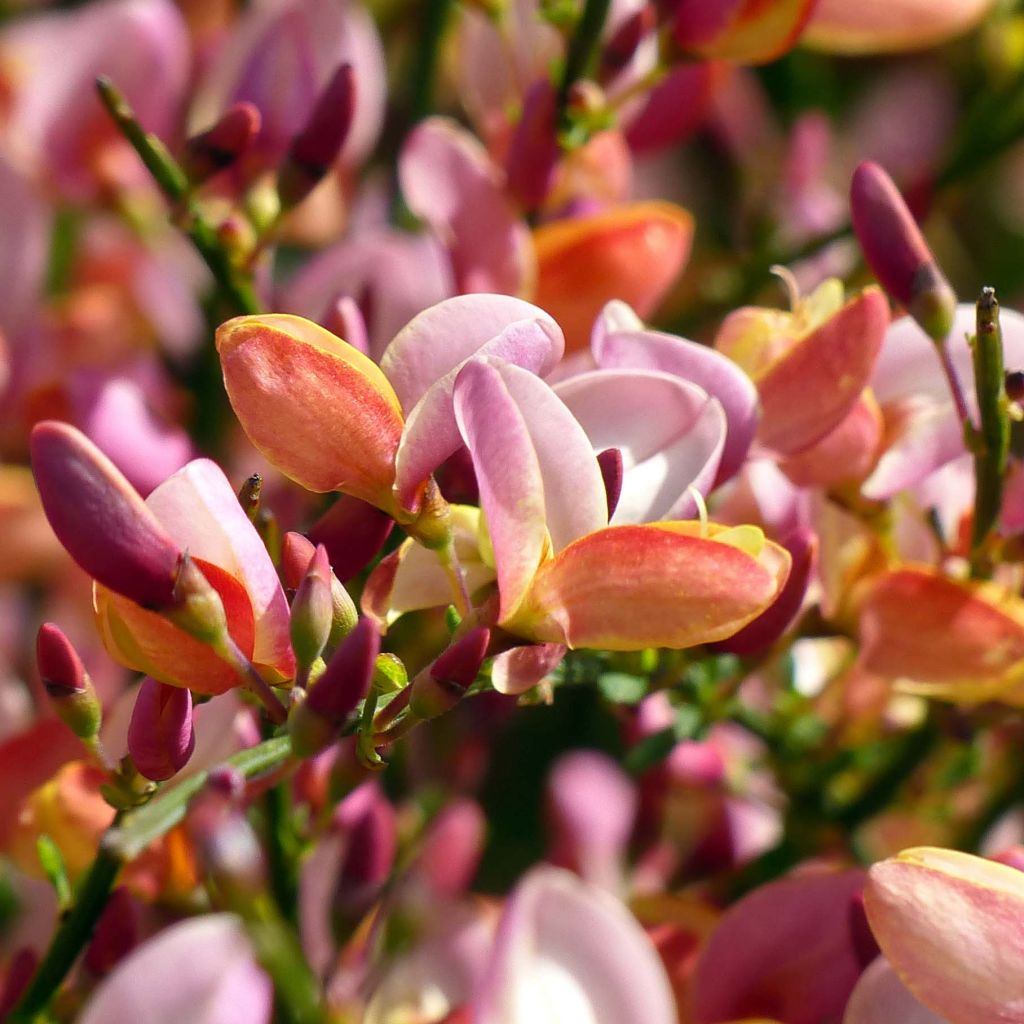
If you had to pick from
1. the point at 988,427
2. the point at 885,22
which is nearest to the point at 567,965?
the point at 988,427

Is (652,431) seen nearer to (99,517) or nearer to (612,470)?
(612,470)

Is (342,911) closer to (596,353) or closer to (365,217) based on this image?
(596,353)

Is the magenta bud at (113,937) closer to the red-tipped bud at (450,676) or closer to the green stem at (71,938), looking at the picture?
the green stem at (71,938)

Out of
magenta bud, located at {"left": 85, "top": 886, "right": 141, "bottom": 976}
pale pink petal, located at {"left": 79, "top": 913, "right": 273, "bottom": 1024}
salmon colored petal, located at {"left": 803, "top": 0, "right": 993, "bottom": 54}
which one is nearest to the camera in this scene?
pale pink petal, located at {"left": 79, "top": 913, "right": 273, "bottom": 1024}

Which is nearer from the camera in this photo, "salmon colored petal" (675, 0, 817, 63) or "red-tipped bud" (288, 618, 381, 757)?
"red-tipped bud" (288, 618, 381, 757)

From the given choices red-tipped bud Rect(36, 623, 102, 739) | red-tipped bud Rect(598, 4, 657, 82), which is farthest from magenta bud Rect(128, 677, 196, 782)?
red-tipped bud Rect(598, 4, 657, 82)

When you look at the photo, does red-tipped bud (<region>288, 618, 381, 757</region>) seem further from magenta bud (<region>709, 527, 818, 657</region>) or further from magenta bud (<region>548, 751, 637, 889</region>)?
magenta bud (<region>548, 751, 637, 889</region>)
